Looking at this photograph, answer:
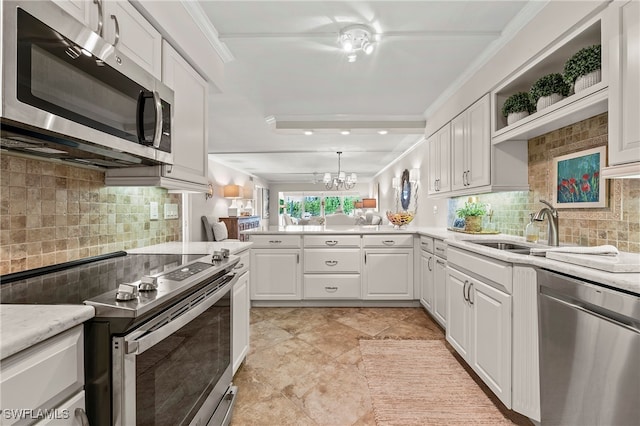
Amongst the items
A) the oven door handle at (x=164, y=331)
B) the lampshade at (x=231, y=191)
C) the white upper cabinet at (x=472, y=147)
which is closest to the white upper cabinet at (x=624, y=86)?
the white upper cabinet at (x=472, y=147)

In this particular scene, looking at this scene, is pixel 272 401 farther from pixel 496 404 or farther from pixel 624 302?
pixel 624 302

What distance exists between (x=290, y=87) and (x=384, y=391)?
2776mm

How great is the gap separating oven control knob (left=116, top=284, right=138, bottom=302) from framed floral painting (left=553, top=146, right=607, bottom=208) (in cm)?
234

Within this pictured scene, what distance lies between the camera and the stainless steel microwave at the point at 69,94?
0.85 meters

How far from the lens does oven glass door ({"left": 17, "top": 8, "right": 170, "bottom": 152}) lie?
87 centimetres

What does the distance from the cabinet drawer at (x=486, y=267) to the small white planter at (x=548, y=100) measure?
1.01m

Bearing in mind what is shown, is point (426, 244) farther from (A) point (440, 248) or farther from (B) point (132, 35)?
(B) point (132, 35)

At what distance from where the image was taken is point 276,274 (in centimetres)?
362

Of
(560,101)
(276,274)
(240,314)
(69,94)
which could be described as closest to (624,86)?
(560,101)

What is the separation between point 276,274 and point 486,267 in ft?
7.62

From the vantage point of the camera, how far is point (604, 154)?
177 cm

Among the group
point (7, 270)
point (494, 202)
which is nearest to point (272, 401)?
point (7, 270)

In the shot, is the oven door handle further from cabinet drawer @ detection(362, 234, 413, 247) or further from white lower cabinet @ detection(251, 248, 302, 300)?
cabinet drawer @ detection(362, 234, 413, 247)

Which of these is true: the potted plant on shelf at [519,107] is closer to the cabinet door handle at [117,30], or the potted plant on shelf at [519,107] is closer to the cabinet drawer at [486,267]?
the cabinet drawer at [486,267]
